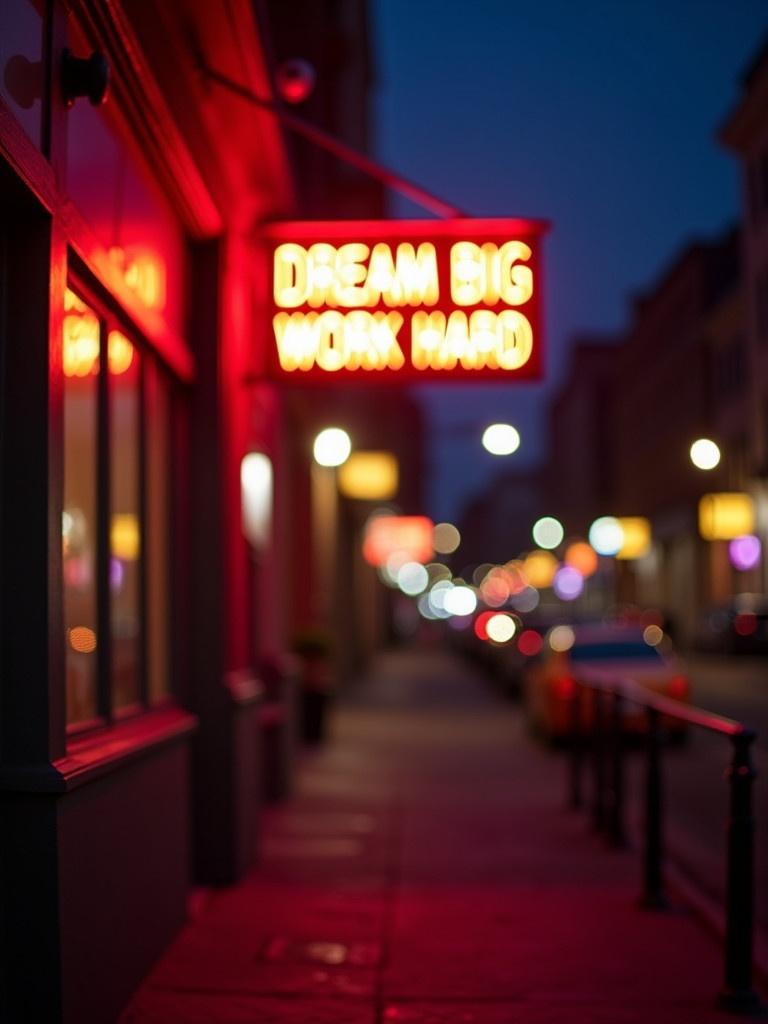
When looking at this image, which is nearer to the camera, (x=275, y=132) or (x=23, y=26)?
(x=23, y=26)

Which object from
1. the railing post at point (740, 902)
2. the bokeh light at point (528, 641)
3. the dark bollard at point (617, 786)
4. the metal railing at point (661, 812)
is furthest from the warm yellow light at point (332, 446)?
the railing post at point (740, 902)

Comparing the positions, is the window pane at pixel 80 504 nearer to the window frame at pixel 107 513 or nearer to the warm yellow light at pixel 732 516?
the window frame at pixel 107 513

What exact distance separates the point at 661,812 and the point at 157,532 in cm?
397

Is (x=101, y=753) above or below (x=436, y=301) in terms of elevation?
below

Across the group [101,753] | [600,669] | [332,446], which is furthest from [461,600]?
[101,753]

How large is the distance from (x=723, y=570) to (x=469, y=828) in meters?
44.6

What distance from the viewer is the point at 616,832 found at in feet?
35.2

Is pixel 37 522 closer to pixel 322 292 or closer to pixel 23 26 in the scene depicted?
pixel 23 26

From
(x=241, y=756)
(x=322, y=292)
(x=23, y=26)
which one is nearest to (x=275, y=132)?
(x=322, y=292)

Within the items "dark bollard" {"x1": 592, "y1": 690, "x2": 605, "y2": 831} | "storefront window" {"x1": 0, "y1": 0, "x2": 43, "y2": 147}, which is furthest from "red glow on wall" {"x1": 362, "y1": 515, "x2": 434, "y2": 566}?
"storefront window" {"x1": 0, "y1": 0, "x2": 43, "y2": 147}

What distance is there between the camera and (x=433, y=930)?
798 cm

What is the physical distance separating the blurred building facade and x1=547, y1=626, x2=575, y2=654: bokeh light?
24.6 feet

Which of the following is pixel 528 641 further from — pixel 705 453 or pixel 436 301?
pixel 436 301

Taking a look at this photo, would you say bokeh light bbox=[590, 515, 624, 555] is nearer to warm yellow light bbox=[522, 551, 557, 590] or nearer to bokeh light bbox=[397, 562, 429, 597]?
warm yellow light bbox=[522, 551, 557, 590]
